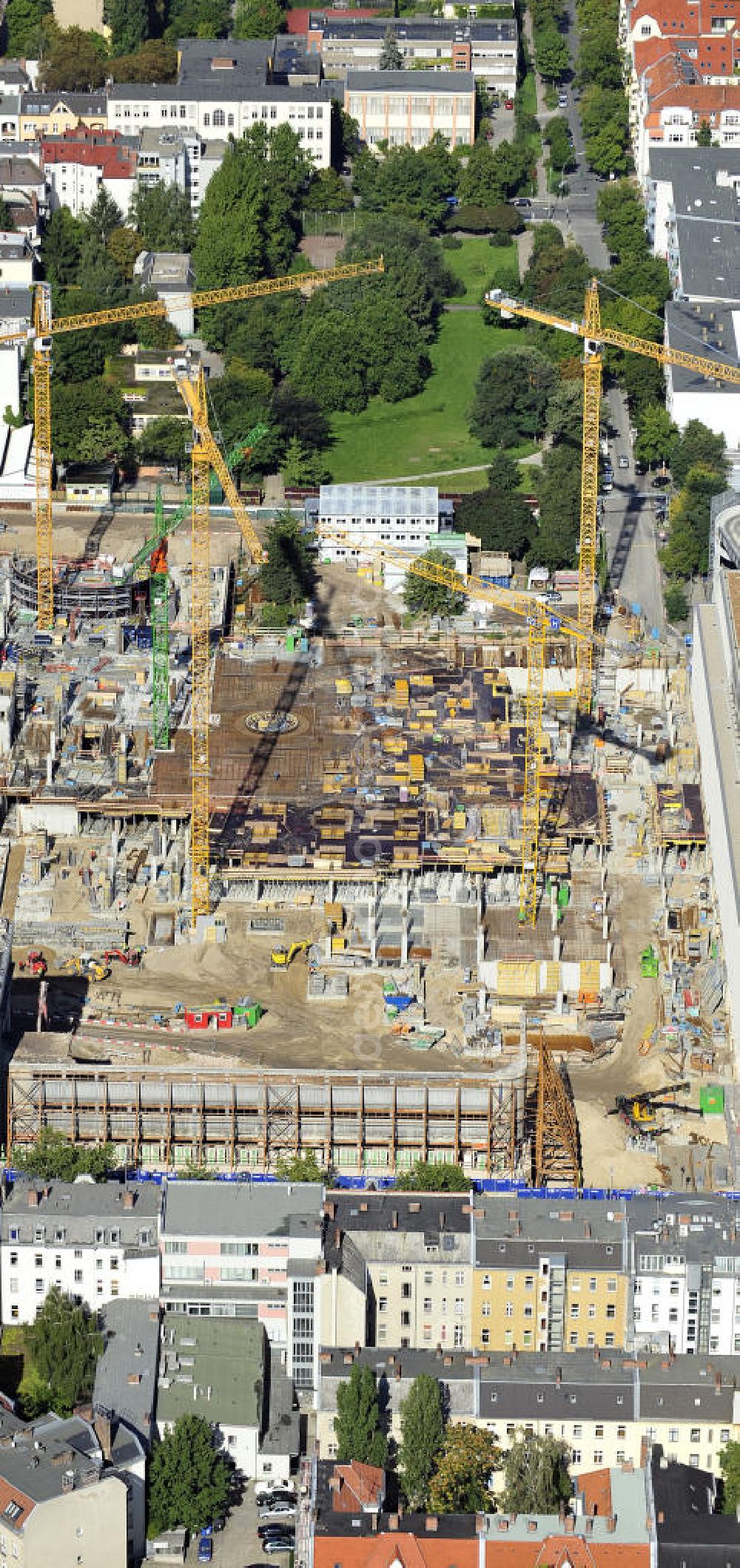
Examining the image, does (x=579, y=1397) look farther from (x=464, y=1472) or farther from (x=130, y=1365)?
(x=130, y=1365)

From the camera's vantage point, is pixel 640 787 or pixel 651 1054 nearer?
pixel 651 1054

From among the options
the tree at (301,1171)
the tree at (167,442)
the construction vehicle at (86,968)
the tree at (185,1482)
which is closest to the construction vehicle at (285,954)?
the construction vehicle at (86,968)

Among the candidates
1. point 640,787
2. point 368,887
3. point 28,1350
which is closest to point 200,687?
→ point 368,887

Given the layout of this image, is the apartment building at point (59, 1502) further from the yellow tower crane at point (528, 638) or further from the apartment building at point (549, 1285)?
the yellow tower crane at point (528, 638)

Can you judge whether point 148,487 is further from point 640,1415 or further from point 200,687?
point 640,1415

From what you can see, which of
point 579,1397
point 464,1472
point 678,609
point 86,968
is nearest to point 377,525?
point 678,609

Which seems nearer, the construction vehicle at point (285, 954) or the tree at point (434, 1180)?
the tree at point (434, 1180)
